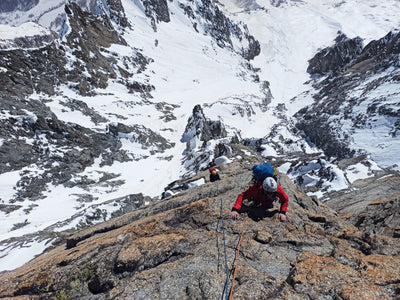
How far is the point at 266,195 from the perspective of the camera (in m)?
7.66

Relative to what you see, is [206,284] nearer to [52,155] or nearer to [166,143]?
[52,155]

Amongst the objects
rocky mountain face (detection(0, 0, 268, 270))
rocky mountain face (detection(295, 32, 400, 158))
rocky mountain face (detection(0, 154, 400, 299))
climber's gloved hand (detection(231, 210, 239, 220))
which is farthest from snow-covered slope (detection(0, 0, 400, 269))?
climber's gloved hand (detection(231, 210, 239, 220))

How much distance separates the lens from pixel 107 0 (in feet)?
398

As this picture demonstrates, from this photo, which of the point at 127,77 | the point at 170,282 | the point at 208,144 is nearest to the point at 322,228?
the point at 170,282

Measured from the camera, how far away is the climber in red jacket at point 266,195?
716 centimetres

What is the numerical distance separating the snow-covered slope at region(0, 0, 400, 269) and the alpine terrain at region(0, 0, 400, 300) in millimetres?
381

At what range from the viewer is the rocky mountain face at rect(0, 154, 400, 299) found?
4895mm

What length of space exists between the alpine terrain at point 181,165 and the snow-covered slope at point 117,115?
1.25 ft

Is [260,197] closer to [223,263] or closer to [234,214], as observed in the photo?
[234,214]

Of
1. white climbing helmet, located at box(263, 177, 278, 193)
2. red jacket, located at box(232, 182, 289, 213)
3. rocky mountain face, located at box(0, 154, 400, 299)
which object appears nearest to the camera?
rocky mountain face, located at box(0, 154, 400, 299)

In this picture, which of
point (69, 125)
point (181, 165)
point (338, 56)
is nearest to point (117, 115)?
point (69, 125)

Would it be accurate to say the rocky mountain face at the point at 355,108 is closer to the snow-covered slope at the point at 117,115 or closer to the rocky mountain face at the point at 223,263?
the snow-covered slope at the point at 117,115

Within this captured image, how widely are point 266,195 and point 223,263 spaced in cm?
283

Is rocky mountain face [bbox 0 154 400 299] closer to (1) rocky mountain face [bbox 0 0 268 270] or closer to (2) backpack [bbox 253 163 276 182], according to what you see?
(2) backpack [bbox 253 163 276 182]
